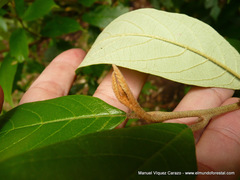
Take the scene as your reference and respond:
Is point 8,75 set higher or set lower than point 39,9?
lower

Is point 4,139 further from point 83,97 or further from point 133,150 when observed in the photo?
point 133,150

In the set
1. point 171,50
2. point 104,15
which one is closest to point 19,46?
point 104,15

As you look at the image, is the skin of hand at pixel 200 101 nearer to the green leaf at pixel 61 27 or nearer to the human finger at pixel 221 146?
the human finger at pixel 221 146

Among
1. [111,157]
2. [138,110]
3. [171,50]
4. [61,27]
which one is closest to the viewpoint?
[111,157]

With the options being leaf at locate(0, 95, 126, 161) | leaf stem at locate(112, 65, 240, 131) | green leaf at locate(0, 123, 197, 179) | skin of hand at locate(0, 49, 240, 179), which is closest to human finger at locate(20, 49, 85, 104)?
skin of hand at locate(0, 49, 240, 179)

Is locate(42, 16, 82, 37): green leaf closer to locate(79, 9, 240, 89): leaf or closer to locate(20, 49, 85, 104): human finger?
locate(20, 49, 85, 104): human finger

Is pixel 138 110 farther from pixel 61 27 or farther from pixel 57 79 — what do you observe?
pixel 61 27

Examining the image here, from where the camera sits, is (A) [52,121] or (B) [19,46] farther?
(B) [19,46]
